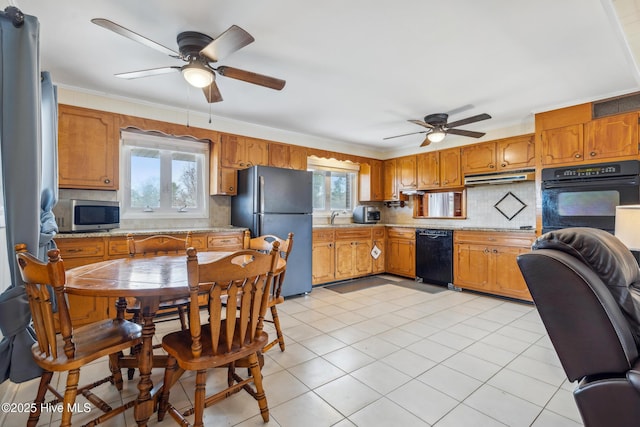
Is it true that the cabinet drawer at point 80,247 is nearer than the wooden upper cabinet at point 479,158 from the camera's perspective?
Yes

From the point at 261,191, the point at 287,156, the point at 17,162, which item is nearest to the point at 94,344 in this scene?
the point at 17,162

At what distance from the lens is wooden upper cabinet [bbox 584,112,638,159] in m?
3.04

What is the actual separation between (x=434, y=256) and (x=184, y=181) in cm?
376

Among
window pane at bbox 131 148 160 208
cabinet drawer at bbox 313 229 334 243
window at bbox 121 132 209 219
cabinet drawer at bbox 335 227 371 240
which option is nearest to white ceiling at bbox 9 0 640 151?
window at bbox 121 132 209 219

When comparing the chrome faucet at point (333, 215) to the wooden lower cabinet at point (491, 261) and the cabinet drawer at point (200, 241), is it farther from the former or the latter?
the cabinet drawer at point (200, 241)

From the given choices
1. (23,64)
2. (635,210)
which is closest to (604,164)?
(635,210)

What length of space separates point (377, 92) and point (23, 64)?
2.72m

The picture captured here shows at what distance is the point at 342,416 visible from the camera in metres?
1.65

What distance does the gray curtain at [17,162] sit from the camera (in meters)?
1.43

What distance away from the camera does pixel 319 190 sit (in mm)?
5410

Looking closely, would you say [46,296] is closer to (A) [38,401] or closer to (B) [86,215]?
(A) [38,401]

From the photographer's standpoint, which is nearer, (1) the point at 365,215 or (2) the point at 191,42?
(2) the point at 191,42

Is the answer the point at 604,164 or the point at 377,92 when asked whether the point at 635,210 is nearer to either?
the point at 604,164

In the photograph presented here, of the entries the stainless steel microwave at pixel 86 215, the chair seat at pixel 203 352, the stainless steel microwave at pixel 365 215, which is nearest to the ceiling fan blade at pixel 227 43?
the chair seat at pixel 203 352
